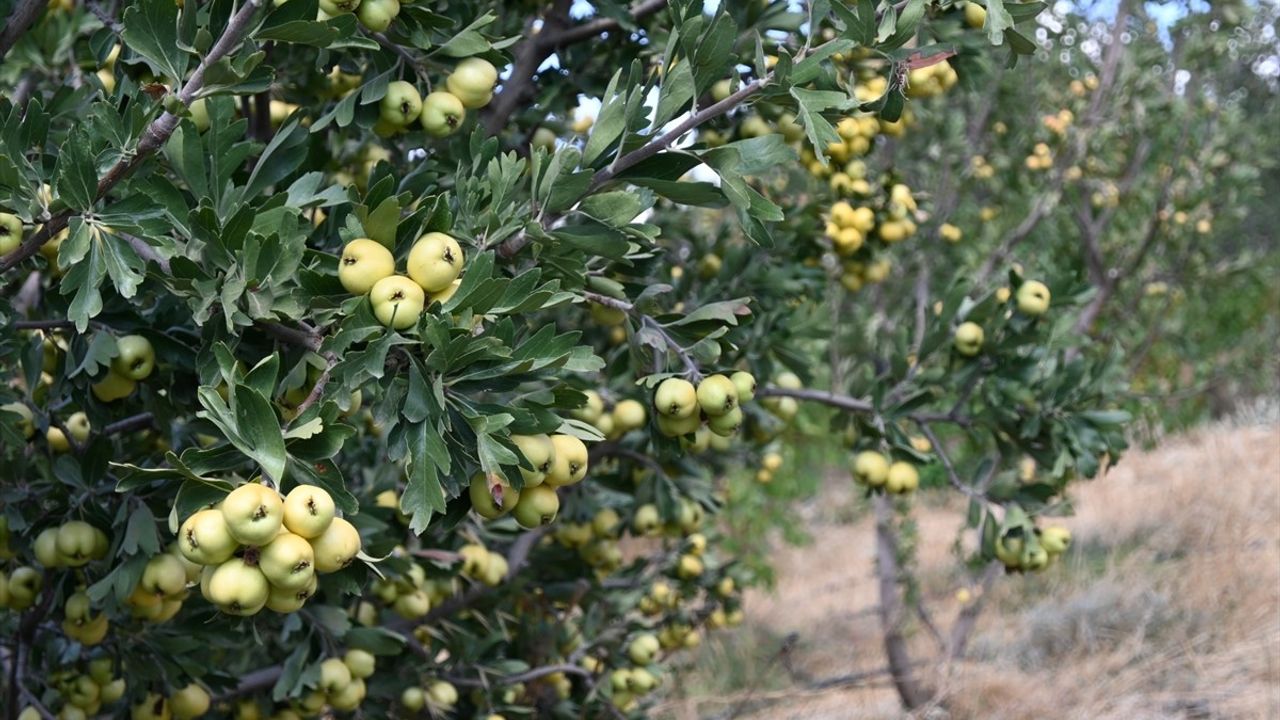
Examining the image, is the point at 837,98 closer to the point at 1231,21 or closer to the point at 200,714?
the point at 200,714

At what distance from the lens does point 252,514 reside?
1.44 m

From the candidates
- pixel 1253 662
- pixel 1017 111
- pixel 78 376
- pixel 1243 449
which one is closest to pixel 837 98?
pixel 78 376

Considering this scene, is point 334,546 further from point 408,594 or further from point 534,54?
point 534,54

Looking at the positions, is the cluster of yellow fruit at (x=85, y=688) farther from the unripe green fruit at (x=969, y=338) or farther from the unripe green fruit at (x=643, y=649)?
the unripe green fruit at (x=969, y=338)

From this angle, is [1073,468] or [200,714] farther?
[1073,468]

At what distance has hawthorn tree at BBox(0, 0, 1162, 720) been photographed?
164 centimetres

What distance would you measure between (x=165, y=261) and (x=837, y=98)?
3.50 ft

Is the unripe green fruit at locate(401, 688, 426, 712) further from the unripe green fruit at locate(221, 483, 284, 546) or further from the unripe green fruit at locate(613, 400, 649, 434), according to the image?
the unripe green fruit at locate(221, 483, 284, 546)

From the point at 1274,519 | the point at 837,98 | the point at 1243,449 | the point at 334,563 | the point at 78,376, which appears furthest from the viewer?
the point at 1243,449

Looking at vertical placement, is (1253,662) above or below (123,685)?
below

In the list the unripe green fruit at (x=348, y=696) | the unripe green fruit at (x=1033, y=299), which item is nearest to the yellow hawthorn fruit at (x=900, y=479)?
the unripe green fruit at (x=1033, y=299)

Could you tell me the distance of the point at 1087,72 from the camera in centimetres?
651

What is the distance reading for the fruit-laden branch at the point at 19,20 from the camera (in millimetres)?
1981

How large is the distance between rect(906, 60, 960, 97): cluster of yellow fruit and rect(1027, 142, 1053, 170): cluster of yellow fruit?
2.72 meters
